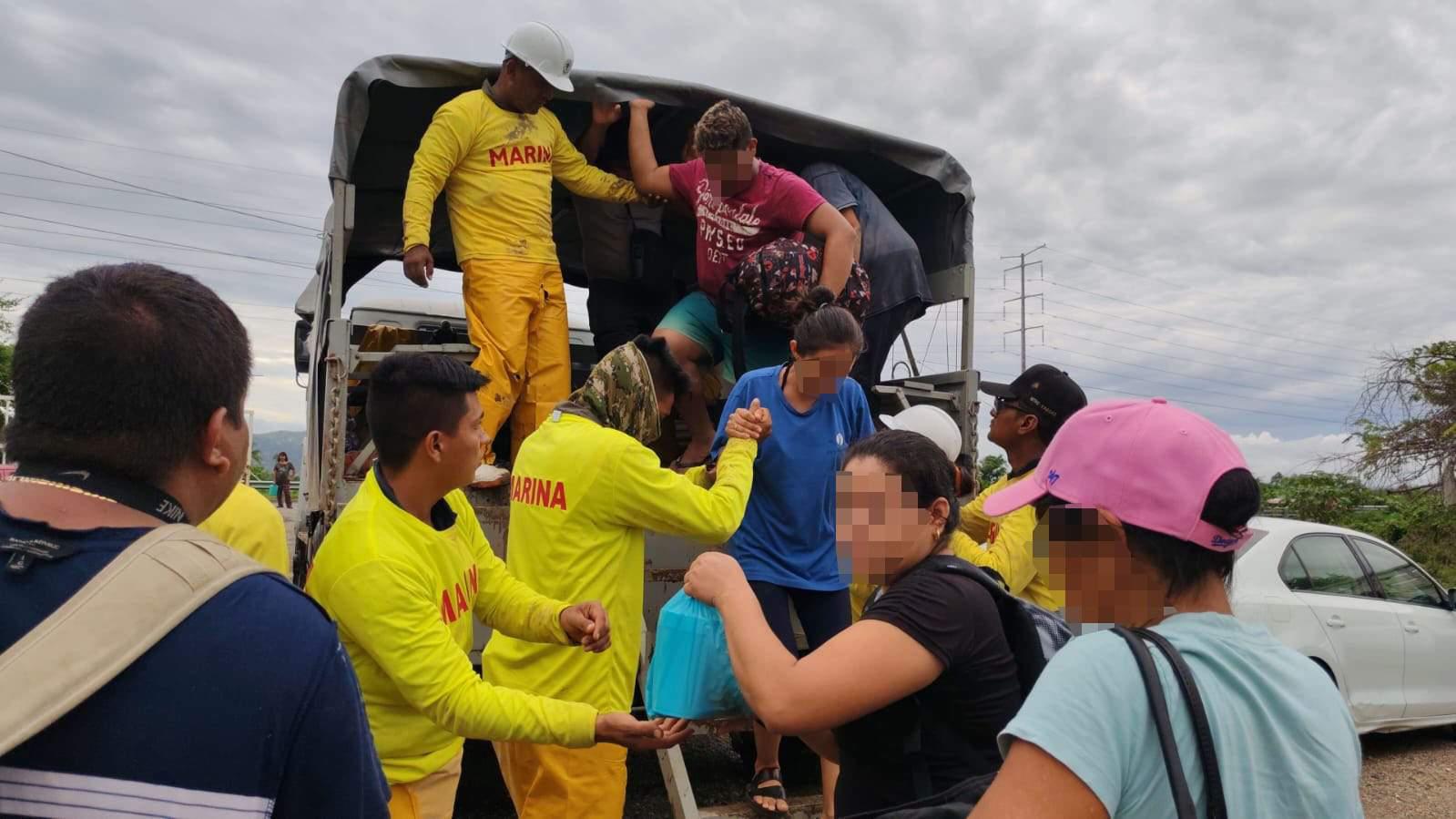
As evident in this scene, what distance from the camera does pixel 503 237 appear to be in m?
4.28

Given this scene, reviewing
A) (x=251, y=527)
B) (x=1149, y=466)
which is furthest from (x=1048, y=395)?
(x=251, y=527)

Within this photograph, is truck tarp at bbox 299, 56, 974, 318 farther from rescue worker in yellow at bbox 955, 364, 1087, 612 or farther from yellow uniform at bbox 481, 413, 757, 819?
yellow uniform at bbox 481, 413, 757, 819

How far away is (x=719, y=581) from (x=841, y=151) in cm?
366

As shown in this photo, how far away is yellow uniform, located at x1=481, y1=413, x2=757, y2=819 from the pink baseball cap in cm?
149

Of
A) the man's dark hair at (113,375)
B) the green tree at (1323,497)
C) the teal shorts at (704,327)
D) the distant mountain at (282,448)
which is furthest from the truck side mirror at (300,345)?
the green tree at (1323,497)

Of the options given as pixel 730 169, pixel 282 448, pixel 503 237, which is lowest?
pixel 282 448

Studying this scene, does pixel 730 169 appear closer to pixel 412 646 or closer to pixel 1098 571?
pixel 412 646

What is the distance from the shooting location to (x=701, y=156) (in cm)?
421

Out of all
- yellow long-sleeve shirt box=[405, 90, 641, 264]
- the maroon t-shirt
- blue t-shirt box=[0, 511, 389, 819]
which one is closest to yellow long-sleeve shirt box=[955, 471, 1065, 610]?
the maroon t-shirt

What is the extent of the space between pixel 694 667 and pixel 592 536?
92cm

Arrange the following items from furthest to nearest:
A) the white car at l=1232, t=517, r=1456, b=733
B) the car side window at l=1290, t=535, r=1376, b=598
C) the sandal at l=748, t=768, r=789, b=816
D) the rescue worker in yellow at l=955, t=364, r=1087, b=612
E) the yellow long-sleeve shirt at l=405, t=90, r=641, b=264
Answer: the car side window at l=1290, t=535, r=1376, b=598
the white car at l=1232, t=517, r=1456, b=733
the yellow long-sleeve shirt at l=405, t=90, r=641, b=264
the sandal at l=748, t=768, r=789, b=816
the rescue worker in yellow at l=955, t=364, r=1087, b=612

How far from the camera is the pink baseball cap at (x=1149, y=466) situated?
125 cm

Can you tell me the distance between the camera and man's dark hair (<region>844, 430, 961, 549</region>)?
1.85 m

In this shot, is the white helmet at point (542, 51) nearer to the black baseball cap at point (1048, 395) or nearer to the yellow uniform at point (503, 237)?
the yellow uniform at point (503, 237)
